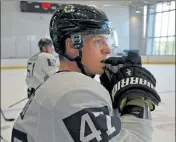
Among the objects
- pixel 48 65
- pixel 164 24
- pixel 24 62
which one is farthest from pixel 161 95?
pixel 164 24

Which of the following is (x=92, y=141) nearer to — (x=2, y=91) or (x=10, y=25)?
(x=2, y=91)

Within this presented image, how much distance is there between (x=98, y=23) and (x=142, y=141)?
378mm

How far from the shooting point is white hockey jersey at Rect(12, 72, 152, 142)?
735 mm

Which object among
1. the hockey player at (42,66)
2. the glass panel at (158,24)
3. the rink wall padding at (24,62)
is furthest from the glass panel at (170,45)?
the hockey player at (42,66)

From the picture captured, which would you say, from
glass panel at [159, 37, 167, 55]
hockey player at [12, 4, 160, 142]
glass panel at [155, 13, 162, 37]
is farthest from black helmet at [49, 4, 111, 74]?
glass panel at [155, 13, 162, 37]

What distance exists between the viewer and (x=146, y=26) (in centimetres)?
1287

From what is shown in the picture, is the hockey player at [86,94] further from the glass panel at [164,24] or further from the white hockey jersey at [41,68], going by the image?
the glass panel at [164,24]

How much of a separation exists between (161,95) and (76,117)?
5334 mm

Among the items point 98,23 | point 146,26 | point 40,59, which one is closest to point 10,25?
point 146,26

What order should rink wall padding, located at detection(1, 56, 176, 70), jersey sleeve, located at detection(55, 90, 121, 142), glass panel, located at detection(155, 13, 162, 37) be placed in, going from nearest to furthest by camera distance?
jersey sleeve, located at detection(55, 90, 121, 142), rink wall padding, located at detection(1, 56, 176, 70), glass panel, located at detection(155, 13, 162, 37)

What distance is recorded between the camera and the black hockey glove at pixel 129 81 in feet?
2.69

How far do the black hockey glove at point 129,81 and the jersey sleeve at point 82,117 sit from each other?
0.39 ft

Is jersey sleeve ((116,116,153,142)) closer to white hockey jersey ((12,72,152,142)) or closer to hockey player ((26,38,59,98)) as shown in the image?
white hockey jersey ((12,72,152,142))

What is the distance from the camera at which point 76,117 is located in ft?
2.40
